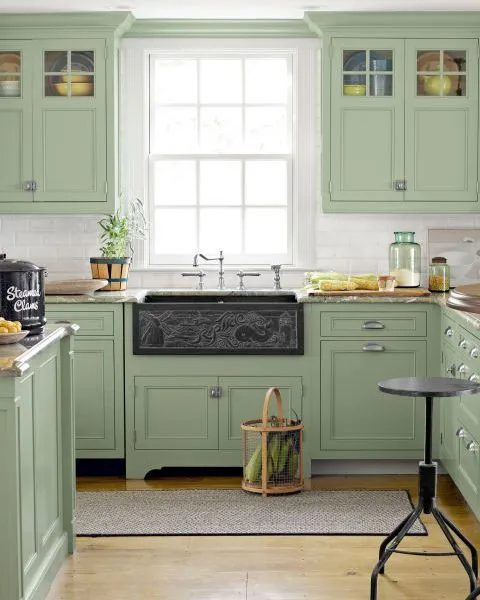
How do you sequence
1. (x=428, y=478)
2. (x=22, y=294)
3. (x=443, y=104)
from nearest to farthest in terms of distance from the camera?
1. (x=22, y=294)
2. (x=428, y=478)
3. (x=443, y=104)

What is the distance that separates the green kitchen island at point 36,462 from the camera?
10.7 feet

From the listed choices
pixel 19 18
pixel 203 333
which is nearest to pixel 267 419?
pixel 203 333

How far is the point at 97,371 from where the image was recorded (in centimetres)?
559

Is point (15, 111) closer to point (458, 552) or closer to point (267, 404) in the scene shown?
point (267, 404)

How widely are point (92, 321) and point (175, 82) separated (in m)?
1.69

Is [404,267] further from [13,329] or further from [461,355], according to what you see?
[13,329]

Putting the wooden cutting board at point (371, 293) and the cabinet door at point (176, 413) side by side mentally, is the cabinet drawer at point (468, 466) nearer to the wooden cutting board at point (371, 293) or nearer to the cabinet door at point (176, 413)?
the wooden cutting board at point (371, 293)

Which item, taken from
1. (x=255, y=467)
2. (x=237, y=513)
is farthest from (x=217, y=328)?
(x=237, y=513)

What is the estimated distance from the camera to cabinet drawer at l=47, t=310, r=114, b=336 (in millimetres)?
5574

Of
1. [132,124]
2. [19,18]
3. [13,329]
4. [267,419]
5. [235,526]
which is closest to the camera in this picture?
[13,329]

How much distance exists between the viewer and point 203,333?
5.56 m

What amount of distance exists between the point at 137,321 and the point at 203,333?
1.17 feet

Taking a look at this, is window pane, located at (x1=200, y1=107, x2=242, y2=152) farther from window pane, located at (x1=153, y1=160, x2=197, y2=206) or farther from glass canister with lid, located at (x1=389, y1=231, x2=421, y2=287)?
glass canister with lid, located at (x1=389, y1=231, x2=421, y2=287)

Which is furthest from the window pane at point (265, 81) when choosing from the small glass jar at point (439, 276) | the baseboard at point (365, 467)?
the baseboard at point (365, 467)
